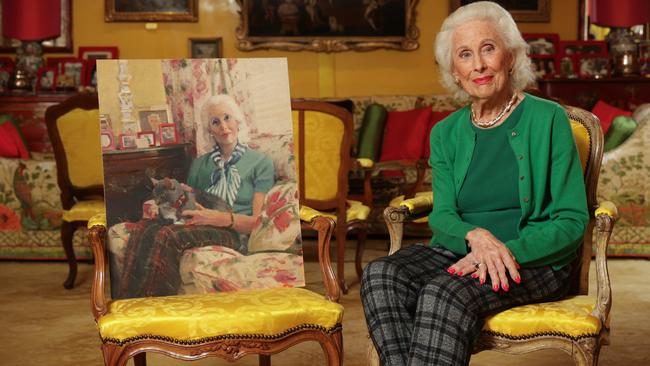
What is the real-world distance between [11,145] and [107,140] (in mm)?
3452

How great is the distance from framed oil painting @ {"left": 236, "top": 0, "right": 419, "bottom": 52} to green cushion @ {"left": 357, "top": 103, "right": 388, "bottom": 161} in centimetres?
82

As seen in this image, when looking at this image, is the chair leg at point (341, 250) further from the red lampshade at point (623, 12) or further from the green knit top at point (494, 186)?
the red lampshade at point (623, 12)

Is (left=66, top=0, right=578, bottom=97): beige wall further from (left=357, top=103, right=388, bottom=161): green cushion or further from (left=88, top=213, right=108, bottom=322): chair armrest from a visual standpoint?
(left=88, top=213, right=108, bottom=322): chair armrest

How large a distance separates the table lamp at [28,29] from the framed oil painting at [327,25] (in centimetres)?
158

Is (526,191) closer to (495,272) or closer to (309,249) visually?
(495,272)

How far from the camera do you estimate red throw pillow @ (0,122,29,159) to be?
6012 mm

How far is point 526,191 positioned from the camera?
266 cm

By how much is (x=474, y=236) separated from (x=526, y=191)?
0.65 feet

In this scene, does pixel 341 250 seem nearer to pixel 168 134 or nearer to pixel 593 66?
pixel 168 134

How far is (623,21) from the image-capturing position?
305 inches

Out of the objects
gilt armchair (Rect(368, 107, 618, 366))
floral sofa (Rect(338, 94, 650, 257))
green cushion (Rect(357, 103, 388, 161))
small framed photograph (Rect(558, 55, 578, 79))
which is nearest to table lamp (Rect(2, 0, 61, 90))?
green cushion (Rect(357, 103, 388, 161))

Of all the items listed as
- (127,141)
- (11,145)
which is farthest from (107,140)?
(11,145)

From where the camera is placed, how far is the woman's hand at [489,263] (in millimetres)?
2523

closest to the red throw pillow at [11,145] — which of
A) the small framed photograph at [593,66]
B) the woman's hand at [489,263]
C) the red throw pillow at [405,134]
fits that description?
the red throw pillow at [405,134]
